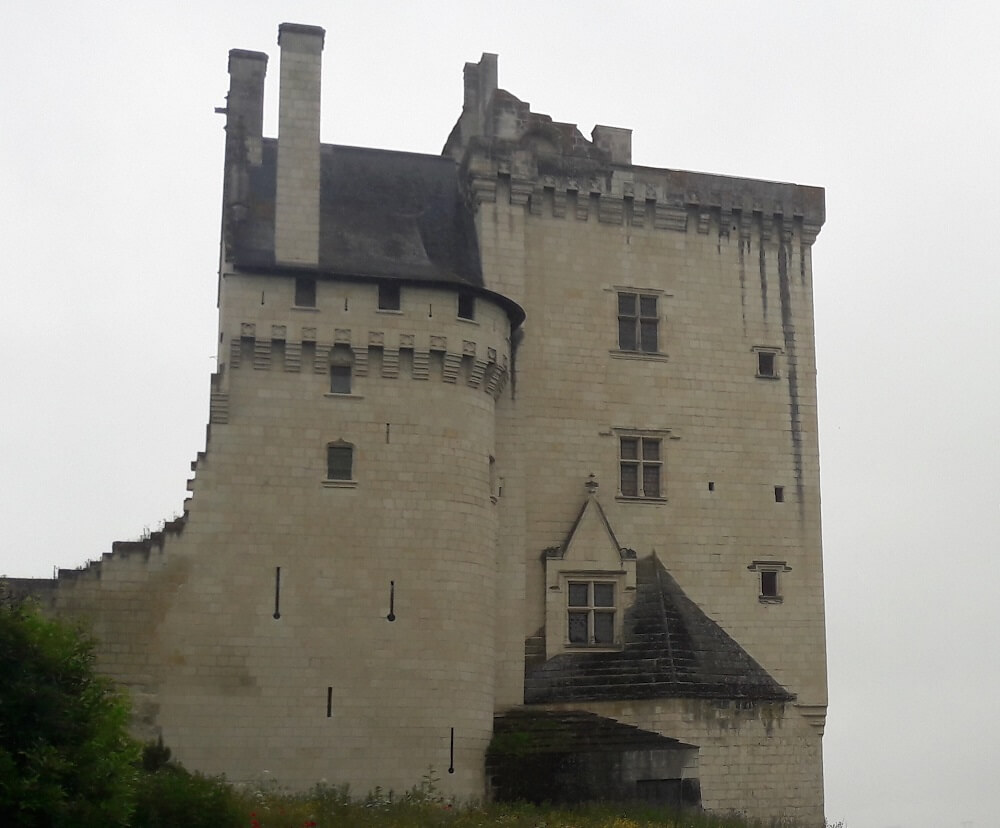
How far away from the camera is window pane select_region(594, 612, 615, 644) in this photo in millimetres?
32906

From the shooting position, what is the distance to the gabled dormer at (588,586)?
32.7m

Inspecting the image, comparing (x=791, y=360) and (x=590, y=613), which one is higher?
(x=791, y=360)

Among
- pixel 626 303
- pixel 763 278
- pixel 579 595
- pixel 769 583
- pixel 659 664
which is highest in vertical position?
pixel 763 278

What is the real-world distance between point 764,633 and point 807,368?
6.91 meters

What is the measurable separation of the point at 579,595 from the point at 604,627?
936 mm

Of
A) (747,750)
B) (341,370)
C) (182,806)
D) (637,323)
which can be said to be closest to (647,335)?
(637,323)

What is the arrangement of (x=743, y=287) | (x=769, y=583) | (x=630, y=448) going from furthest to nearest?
(x=743, y=287) → (x=769, y=583) → (x=630, y=448)

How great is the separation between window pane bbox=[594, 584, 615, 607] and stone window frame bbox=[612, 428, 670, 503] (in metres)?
2.14

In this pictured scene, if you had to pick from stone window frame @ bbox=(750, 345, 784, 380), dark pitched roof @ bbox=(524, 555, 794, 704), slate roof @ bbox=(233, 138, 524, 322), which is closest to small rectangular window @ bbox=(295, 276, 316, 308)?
slate roof @ bbox=(233, 138, 524, 322)

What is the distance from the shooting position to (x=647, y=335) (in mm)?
35250

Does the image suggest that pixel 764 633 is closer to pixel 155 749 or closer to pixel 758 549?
pixel 758 549

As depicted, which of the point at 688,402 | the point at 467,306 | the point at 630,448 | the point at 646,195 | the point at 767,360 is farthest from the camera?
the point at 767,360

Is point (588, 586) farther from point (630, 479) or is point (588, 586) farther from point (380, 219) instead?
point (380, 219)

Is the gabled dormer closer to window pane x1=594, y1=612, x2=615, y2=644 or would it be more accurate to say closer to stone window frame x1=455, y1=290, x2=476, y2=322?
window pane x1=594, y1=612, x2=615, y2=644
